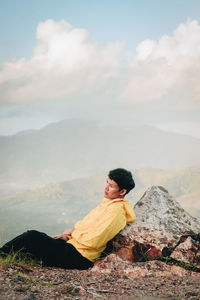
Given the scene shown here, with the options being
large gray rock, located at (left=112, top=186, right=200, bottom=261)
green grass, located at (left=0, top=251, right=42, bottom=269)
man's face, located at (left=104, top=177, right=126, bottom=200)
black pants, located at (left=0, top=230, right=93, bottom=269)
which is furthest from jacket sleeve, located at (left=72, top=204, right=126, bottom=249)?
green grass, located at (left=0, top=251, right=42, bottom=269)

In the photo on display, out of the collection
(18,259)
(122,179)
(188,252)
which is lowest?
(188,252)

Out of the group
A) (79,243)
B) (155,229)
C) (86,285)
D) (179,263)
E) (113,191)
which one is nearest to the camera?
(86,285)

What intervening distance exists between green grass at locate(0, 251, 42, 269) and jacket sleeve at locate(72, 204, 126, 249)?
1.06 m

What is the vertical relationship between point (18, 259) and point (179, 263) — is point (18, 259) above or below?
above

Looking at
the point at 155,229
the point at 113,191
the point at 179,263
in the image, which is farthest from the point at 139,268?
the point at 113,191

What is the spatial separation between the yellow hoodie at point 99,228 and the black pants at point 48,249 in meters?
0.18

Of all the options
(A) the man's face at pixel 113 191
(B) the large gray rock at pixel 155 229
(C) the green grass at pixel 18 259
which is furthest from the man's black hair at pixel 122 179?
(C) the green grass at pixel 18 259

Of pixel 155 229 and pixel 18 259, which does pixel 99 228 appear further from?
pixel 18 259

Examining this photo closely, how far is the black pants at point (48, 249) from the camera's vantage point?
545 centimetres

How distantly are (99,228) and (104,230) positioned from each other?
14 centimetres

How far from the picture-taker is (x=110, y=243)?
619cm

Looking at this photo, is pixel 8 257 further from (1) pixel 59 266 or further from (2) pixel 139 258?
(2) pixel 139 258

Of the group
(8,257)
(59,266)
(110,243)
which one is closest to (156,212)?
(110,243)

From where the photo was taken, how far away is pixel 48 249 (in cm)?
552
